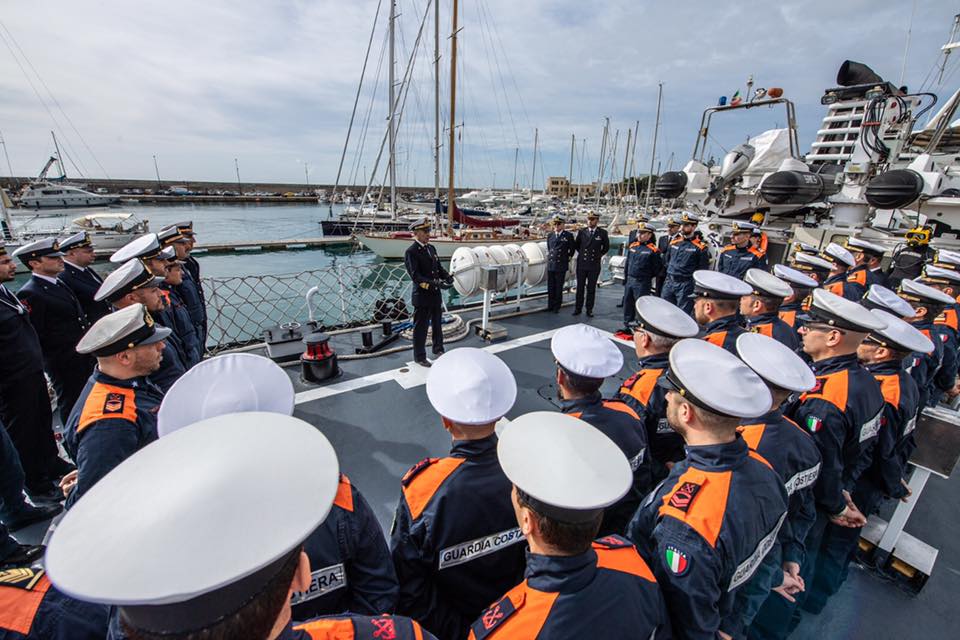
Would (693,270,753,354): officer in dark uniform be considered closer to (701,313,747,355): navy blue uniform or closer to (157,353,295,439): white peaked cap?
(701,313,747,355): navy blue uniform

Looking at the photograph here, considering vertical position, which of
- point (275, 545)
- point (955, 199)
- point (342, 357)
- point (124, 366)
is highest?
point (955, 199)

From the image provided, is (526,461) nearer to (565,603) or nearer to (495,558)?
(565,603)

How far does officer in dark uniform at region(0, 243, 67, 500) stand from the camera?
296 centimetres

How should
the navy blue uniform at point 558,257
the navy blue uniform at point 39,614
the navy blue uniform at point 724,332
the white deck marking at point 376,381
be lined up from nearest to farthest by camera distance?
the navy blue uniform at point 39,614
the navy blue uniform at point 724,332
the white deck marking at point 376,381
the navy blue uniform at point 558,257

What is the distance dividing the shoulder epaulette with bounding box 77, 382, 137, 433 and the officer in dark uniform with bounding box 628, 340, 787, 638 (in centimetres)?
241

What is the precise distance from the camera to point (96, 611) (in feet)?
3.58

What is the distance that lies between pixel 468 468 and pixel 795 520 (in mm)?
1799

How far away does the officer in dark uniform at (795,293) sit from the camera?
4.04m

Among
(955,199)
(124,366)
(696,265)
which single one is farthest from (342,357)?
(955,199)

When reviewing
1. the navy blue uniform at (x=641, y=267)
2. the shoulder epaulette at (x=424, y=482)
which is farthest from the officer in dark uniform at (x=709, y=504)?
the navy blue uniform at (x=641, y=267)

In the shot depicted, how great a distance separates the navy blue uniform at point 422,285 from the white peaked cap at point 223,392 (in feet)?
11.2

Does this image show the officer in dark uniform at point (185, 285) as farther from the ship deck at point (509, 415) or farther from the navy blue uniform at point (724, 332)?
the navy blue uniform at point (724, 332)

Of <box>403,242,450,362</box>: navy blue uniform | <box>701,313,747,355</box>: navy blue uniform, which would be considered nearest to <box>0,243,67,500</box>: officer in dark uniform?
<box>403,242,450,362</box>: navy blue uniform

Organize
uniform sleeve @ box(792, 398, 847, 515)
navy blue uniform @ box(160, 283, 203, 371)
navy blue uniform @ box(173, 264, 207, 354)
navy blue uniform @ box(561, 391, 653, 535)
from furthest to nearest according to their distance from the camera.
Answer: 1. navy blue uniform @ box(173, 264, 207, 354)
2. navy blue uniform @ box(160, 283, 203, 371)
3. uniform sleeve @ box(792, 398, 847, 515)
4. navy blue uniform @ box(561, 391, 653, 535)
